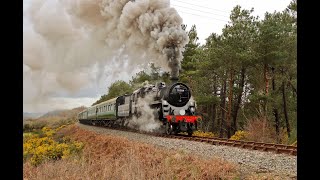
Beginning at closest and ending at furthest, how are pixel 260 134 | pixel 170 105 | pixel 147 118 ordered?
pixel 170 105 → pixel 147 118 → pixel 260 134

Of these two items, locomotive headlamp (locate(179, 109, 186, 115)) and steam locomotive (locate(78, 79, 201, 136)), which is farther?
locomotive headlamp (locate(179, 109, 186, 115))

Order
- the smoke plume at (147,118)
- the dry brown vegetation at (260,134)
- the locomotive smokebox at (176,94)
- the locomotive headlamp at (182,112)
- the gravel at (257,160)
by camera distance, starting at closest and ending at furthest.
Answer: the gravel at (257,160) → the locomotive smokebox at (176,94) → the locomotive headlamp at (182,112) → the smoke plume at (147,118) → the dry brown vegetation at (260,134)

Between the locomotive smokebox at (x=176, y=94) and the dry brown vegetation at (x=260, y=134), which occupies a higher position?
the locomotive smokebox at (x=176, y=94)

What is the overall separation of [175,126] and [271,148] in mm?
8637

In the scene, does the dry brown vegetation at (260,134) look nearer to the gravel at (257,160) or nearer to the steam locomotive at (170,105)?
the steam locomotive at (170,105)

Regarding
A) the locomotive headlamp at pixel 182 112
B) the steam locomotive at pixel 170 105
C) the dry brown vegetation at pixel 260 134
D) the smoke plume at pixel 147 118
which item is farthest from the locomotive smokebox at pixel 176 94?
the dry brown vegetation at pixel 260 134

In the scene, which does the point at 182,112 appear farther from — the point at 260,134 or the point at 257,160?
the point at 257,160

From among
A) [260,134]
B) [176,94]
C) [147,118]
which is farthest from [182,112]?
[260,134]

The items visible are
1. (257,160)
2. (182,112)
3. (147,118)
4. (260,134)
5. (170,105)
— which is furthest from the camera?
(260,134)

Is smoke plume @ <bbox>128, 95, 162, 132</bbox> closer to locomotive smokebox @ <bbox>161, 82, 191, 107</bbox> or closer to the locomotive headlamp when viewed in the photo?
locomotive smokebox @ <bbox>161, 82, 191, 107</bbox>

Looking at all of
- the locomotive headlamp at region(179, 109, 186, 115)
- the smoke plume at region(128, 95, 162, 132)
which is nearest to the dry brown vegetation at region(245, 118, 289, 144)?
the locomotive headlamp at region(179, 109, 186, 115)

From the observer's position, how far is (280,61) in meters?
26.6
